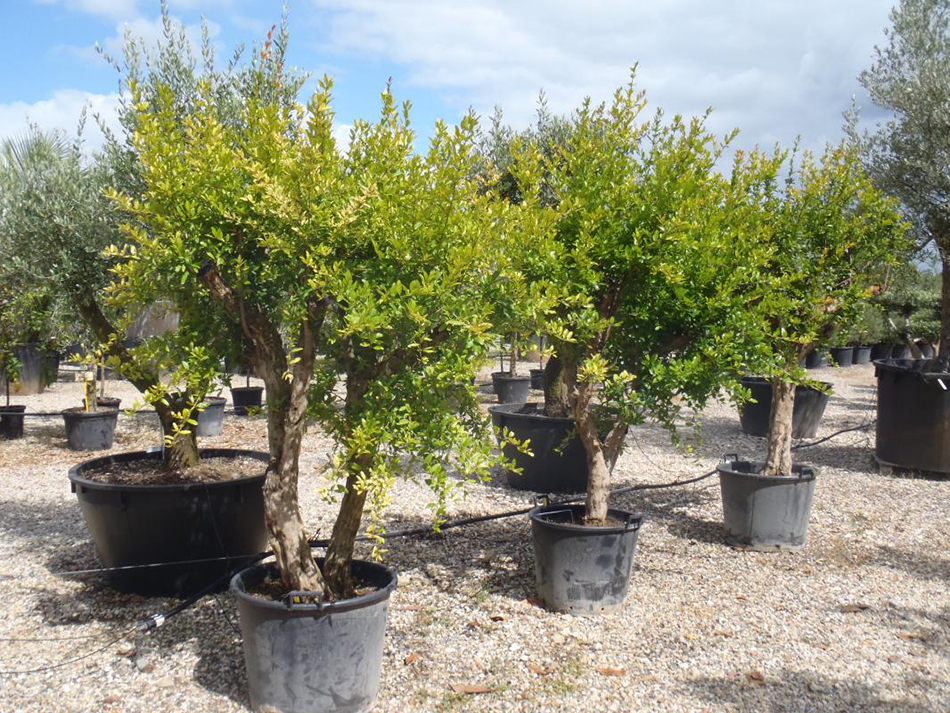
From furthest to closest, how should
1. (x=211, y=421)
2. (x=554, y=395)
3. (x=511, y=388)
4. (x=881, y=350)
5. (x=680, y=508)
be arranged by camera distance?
(x=881, y=350), (x=511, y=388), (x=211, y=421), (x=554, y=395), (x=680, y=508)

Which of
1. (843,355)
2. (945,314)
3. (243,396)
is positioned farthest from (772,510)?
(843,355)

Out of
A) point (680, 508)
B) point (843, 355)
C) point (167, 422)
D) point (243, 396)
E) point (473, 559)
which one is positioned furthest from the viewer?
point (843, 355)

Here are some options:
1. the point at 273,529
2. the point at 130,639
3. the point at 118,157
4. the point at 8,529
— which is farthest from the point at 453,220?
the point at 8,529

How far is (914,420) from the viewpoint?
7.92 meters

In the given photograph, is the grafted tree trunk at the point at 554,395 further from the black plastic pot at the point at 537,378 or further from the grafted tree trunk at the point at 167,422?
the black plastic pot at the point at 537,378

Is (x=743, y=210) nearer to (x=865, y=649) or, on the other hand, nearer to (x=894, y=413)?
(x=865, y=649)

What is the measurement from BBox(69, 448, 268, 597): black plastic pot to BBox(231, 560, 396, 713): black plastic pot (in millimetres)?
1311

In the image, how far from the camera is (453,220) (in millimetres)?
3340

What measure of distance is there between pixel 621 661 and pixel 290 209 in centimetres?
255

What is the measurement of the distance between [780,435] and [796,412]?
4228 mm

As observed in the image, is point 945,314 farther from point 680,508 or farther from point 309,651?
point 309,651

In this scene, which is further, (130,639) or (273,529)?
(130,639)

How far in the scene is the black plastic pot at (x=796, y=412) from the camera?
988 centimetres

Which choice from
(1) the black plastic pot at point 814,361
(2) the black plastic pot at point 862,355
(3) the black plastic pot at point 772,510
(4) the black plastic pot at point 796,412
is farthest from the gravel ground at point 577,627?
(2) the black plastic pot at point 862,355
